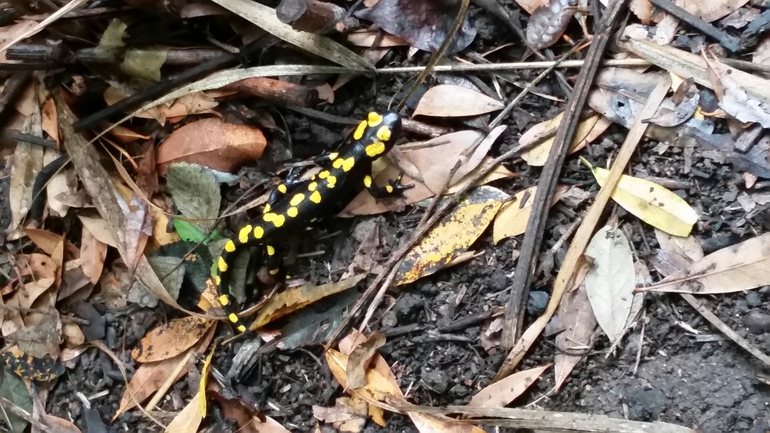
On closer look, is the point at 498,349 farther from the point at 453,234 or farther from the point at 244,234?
the point at 244,234

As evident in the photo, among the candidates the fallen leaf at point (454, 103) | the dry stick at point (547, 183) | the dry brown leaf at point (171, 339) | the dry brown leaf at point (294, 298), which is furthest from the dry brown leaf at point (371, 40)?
the dry brown leaf at point (171, 339)

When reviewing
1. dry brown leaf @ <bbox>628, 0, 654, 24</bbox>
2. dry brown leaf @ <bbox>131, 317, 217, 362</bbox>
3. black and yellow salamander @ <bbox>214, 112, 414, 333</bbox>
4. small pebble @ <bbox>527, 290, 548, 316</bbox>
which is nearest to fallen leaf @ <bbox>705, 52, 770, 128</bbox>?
dry brown leaf @ <bbox>628, 0, 654, 24</bbox>

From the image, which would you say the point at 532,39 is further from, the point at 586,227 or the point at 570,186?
the point at 586,227

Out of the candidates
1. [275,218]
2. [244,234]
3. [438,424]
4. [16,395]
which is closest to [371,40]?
[275,218]

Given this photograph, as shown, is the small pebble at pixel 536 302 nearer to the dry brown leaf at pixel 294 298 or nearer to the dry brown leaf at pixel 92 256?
the dry brown leaf at pixel 294 298

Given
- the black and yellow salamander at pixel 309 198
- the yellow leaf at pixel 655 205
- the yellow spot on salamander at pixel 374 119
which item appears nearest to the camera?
the yellow leaf at pixel 655 205

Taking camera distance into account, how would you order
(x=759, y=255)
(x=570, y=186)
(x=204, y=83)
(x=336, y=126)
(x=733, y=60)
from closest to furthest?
(x=759, y=255)
(x=733, y=60)
(x=570, y=186)
(x=204, y=83)
(x=336, y=126)

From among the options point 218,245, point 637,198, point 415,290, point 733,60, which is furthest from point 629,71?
point 218,245
